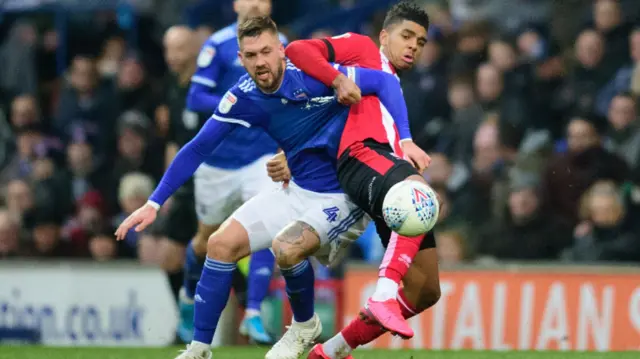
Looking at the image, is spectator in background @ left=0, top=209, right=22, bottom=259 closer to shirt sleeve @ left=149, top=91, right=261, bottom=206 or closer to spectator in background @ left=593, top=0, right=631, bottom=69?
spectator in background @ left=593, top=0, right=631, bottom=69

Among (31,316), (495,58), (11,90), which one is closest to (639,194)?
(495,58)

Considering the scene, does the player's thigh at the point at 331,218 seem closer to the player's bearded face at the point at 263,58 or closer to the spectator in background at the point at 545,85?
the player's bearded face at the point at 263,58

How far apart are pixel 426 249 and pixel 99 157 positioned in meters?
7.85

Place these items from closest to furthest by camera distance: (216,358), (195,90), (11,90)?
(216,358) < (195,90) < (11,90)

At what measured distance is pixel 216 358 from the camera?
8.25 m

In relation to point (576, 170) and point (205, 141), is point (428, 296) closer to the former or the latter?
point (205, 141)

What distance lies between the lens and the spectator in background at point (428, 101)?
12.9 metres

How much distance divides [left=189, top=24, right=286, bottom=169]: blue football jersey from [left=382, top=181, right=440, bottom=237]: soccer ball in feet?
9.99

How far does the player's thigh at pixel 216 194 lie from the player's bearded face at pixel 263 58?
107 inches

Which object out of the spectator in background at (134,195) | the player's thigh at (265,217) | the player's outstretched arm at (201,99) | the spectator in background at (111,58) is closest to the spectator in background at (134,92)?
the spectator in background at (111,58)

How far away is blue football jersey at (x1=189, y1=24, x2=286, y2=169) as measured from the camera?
9.59 meters

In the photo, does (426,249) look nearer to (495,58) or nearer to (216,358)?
(216,358)

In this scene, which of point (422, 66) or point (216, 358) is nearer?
point (216, 358)

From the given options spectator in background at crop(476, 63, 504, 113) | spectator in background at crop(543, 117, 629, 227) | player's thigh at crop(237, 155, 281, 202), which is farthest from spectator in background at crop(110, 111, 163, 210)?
spectator in background at crop(543, 117, 629, 227)
